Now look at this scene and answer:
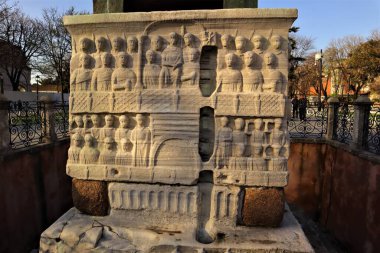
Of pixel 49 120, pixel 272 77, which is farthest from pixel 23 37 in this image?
pixel 272 77

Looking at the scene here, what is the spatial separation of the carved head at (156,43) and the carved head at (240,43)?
2.85 ft

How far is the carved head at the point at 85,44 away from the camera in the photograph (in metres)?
3.14

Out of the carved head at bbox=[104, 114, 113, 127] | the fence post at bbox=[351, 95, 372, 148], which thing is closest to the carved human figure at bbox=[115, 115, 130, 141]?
the carved head at bbox=[104, 114, 113, 127]

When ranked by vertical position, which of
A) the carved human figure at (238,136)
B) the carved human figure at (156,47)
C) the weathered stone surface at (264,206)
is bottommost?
the weathered stone surface at (264,206)

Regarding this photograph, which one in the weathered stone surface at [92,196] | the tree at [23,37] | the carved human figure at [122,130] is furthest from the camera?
the tree at [23,37]

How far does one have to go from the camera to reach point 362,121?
5242mm

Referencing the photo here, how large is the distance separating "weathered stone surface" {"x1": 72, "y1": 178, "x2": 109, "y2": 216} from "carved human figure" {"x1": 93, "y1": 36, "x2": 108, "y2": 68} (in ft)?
4.68

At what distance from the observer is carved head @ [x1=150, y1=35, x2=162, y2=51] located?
3064mm

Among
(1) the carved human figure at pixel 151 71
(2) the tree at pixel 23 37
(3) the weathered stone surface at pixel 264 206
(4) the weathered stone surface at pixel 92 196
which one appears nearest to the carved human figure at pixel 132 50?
(1) the carved human figure at pixel 151 71

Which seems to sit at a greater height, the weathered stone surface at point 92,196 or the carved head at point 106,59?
the carved head at point 106,59

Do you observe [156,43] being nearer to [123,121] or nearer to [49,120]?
[123,121]

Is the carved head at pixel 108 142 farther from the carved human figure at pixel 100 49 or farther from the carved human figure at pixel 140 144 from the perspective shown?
the carved human figure at pixel 100 49

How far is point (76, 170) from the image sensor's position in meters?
3.28

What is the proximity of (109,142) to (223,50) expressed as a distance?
1.71 meters
